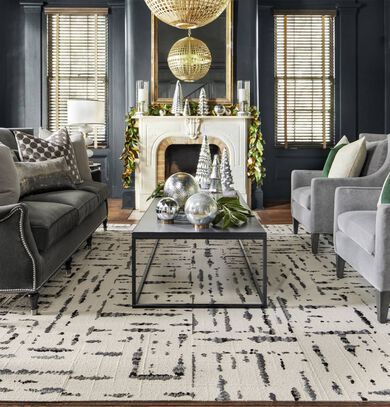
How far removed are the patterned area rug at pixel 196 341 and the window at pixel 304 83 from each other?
477 cm

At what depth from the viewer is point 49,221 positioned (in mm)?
3117

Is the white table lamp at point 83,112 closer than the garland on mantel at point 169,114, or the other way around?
the white table lamp at point 83,112

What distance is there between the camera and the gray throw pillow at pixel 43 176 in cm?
412

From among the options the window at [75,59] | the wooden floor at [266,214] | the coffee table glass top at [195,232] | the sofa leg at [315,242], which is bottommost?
the sofa leg at [315,242]

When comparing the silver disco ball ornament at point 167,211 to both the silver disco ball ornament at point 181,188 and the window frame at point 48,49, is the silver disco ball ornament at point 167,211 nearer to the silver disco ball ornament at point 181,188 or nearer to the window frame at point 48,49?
the silver disco ball ornament at point 181,188

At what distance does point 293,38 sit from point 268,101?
100 centimetres

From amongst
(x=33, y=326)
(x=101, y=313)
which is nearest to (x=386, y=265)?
(x=101, y=313)

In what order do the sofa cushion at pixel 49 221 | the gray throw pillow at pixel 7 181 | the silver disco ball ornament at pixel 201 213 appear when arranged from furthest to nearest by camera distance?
the gray throw pillow at pixel 7 181
the silver disco ball ornament at pixel 201 213
the sofa cushion at pixel 49 221

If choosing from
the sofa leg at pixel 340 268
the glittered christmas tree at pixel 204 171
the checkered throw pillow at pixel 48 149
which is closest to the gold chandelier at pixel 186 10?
the glittered christmas tree at pixel 204 171

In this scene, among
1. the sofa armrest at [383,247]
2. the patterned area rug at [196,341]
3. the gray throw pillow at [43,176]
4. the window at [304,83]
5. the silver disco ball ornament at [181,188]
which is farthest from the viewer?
the window at [304,83]

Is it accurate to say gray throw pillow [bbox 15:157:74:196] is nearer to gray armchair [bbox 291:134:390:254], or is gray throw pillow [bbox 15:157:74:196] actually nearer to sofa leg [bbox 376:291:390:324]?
gray armchair [bbox 291:134:390:254]

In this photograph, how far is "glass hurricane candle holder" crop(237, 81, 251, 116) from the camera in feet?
23.9

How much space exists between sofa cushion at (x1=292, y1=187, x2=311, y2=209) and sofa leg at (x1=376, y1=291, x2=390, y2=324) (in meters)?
1.87

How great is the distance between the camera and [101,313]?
9.65 ft
